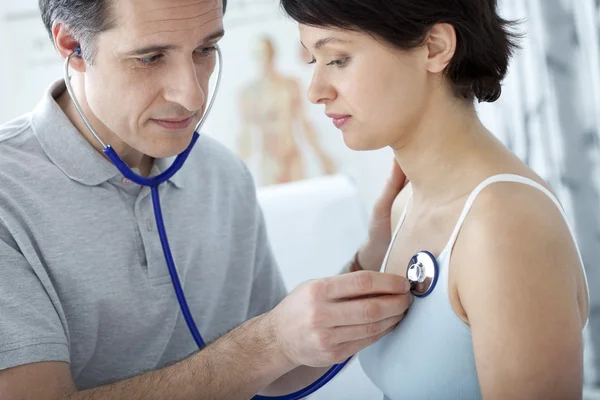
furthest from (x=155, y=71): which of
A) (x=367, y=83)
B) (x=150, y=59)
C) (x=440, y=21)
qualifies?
(x=440, y=21)

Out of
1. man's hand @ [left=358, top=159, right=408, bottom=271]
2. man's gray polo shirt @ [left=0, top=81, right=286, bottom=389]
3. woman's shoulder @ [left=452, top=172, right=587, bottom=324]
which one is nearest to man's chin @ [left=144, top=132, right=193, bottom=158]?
man's gray polo shirt @ [left=0, top=81, right=286, bottom=389]

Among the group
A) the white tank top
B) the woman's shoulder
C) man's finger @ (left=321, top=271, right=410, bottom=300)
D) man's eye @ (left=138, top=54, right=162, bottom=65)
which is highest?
man's eye @ (left=138, top=54, right=162, bottom=65)

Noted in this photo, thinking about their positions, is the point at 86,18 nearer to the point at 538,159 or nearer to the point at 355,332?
the point at 355,332

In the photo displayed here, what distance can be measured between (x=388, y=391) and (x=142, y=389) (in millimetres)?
430

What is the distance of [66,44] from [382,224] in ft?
2.44

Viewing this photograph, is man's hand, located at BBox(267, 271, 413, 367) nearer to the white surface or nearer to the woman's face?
the woman's face

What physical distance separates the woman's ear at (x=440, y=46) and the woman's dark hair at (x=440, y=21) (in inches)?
0.5

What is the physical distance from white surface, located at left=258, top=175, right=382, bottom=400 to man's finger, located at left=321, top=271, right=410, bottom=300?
1033 mm

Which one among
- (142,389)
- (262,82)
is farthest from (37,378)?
(262,82)

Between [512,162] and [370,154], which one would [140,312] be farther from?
[370,154]

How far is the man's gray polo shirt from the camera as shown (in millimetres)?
1327

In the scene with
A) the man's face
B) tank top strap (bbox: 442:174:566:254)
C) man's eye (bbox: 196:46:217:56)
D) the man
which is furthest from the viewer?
man's eye (bbox: 196:46:217:56)

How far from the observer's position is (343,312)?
1.12 meters

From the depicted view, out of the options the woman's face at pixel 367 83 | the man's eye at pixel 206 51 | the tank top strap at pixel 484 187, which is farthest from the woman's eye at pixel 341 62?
the man's eye at pixel 206 51
